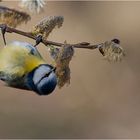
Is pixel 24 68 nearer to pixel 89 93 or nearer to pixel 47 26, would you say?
pixel 47 26

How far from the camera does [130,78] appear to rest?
3.29 meters

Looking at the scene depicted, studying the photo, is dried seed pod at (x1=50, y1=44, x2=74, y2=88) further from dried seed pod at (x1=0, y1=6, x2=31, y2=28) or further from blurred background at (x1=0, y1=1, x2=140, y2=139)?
blurred background at (x1=0, y1=1, x2=140, y2=139)

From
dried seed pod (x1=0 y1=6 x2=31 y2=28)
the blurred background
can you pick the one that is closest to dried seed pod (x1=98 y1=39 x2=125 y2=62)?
dried seed pod (x1=0 y1=6 x2=31 y2=28)

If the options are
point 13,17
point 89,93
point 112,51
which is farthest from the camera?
point 89,93

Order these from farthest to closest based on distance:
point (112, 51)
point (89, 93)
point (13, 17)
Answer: point (89, 93) < point (13, 17) < point (112, 51)

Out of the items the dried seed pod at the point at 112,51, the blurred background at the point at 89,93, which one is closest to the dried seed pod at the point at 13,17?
the dried seed pod at the point at 112,51

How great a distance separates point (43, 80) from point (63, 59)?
6cm

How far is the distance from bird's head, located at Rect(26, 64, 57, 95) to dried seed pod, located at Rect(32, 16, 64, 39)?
74 mm

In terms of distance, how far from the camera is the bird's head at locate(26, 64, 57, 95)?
1198 millimetres

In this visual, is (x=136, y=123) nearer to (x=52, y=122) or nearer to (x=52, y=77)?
(x=52, y=122)

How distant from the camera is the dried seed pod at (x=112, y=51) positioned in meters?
1.19

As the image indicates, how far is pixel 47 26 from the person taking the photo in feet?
4.17

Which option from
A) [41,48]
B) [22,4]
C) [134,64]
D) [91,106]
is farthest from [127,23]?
[22,4]

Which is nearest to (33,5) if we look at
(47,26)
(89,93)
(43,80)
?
(47,26)
